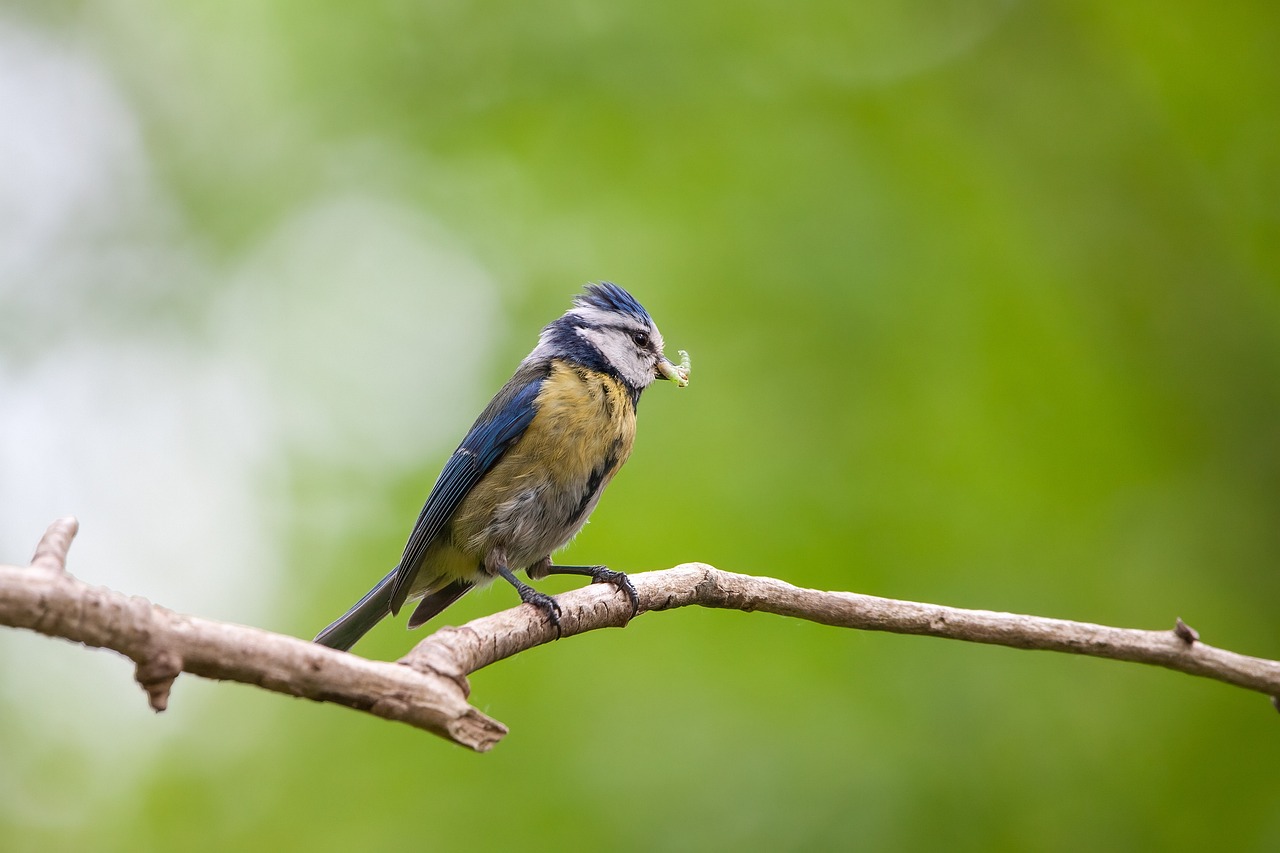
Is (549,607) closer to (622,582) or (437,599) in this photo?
(622,582)

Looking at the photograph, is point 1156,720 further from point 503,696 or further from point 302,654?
point 302,654

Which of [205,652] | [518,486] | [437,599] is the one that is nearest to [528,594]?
[518,486]

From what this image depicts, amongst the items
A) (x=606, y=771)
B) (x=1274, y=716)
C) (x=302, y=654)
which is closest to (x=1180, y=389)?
(x=1274, y=716)

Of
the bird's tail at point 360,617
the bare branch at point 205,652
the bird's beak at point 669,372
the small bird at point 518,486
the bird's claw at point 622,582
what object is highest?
the bird's beak at point 669,372

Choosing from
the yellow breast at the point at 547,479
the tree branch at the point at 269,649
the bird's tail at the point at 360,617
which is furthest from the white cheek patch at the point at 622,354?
the tree branch at the point at 269,649

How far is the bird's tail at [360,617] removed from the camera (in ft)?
11.7

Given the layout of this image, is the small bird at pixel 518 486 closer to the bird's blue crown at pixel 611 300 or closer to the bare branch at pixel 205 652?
the bird's blue crown at pixel 611 300

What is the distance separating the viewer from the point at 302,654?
1905 mm

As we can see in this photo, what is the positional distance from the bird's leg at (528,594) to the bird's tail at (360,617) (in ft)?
1.13

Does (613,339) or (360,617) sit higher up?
(613,339)

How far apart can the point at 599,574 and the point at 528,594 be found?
0.27m

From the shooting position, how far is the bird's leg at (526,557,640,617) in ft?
9.86

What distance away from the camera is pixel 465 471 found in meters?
3.72

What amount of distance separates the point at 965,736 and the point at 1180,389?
1.96 m
